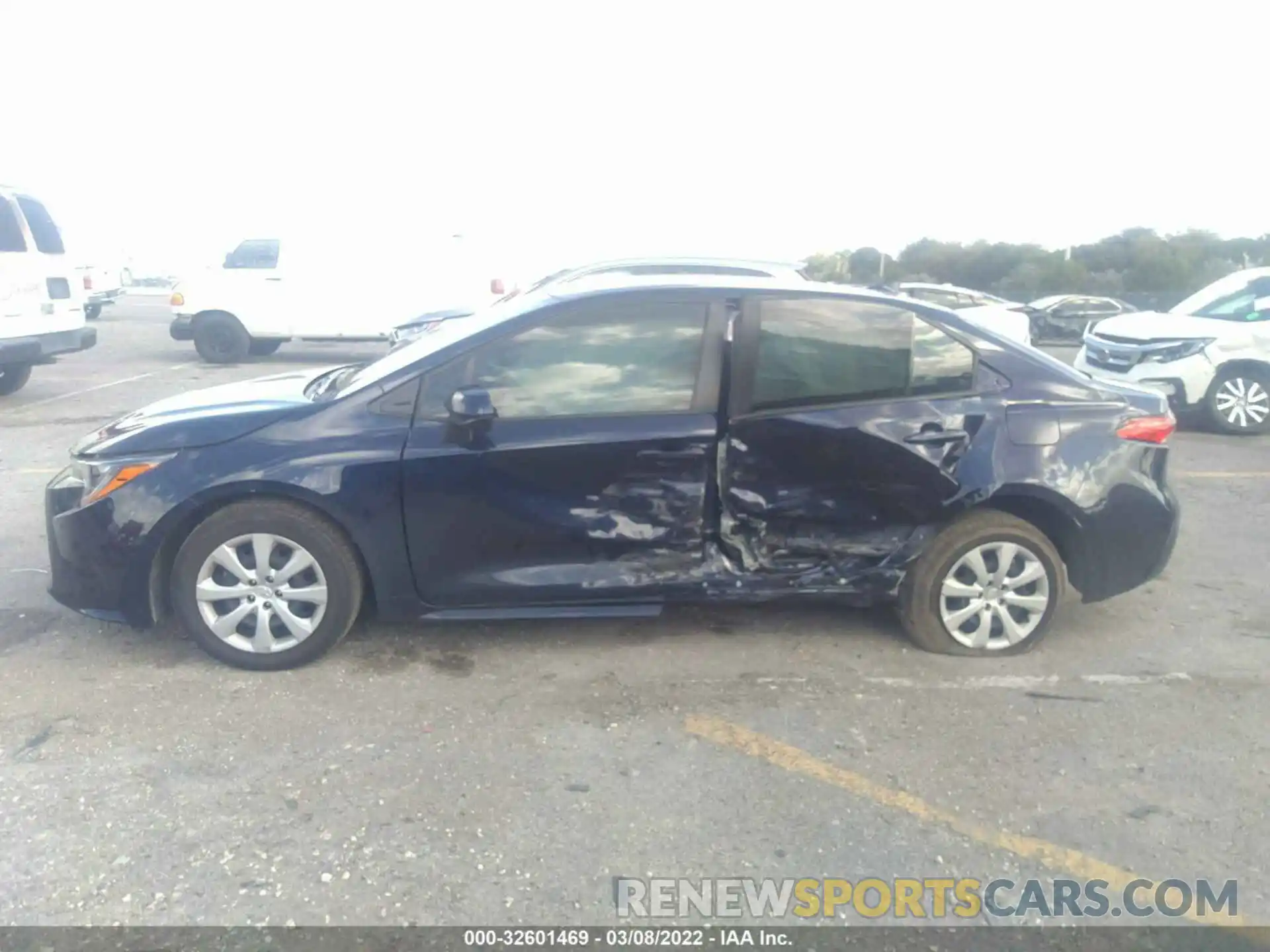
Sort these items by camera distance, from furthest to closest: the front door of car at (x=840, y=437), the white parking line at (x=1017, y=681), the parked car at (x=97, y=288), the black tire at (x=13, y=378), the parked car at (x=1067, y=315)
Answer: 1. the parked car at (x=1067, y=315)
2. the parked car at (x=97, y=288)
3. the black tire at (x=13, y=378)
4. the front door of car at (x=840, y=437)
5. the white parking line at (x=1017, y=681)

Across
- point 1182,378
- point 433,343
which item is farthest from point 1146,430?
point 1182,378

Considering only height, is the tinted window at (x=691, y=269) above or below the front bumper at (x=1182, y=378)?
above

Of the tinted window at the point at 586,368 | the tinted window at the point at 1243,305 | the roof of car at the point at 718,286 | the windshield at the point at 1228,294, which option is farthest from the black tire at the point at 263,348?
the tinted window at the point at 586,368

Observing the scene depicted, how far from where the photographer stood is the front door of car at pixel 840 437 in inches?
179

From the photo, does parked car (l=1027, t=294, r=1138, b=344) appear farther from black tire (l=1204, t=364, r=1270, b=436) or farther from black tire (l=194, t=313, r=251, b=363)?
black tire (l=194, t=313, r=251, b=363)

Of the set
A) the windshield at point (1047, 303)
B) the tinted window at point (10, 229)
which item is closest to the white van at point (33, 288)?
the tinted window at point (10, 229)

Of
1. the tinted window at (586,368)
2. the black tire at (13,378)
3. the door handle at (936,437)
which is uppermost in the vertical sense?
the tinted window at (586,368)

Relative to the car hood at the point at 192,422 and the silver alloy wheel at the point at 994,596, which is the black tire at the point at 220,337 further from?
the silver alloy wheel at the point at 994,596

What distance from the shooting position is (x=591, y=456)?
174 inches

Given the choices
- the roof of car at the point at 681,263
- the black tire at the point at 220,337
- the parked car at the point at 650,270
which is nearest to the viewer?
the parked car at the point at 650,270

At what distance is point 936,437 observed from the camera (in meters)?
4.59

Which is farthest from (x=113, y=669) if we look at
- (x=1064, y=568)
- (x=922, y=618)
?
(x=1064, y=568)

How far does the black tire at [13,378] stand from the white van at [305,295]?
4.27 meters

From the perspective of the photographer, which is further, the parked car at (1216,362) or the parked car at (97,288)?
the parked car at (97,288)
